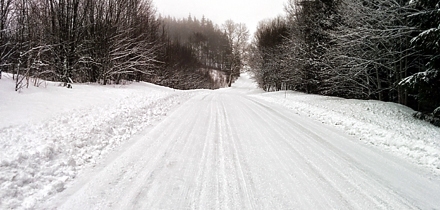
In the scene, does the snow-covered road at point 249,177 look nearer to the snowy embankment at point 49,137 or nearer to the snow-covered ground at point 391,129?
the snowy embankment at point 49,137

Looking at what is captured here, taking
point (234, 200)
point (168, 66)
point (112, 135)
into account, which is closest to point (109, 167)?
point (112, 135)

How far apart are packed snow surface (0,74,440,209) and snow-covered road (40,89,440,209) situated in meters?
0.02

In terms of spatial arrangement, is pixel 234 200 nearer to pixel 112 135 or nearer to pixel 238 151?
pixel 238 151

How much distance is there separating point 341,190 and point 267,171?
3.56ft

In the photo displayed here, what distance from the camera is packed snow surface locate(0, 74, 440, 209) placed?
9.20 ft

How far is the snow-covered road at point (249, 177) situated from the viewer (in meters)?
2.78

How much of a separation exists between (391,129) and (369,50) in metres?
7.90

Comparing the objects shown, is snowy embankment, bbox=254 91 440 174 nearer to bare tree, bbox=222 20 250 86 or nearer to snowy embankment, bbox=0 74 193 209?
snowy embankment, bbox=0 74 193 209

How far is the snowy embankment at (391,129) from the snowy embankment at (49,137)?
6153mm

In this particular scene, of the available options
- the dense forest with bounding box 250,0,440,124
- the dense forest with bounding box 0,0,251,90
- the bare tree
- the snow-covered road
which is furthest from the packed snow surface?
the bare tree

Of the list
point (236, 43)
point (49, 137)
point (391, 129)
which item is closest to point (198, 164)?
point (49, 137)

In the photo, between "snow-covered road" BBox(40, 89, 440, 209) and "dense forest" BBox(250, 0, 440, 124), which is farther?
"dense forest" BBox(250, 0, 440, 124)

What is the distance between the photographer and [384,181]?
11.3 ft

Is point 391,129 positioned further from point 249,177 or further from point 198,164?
point 198,164
